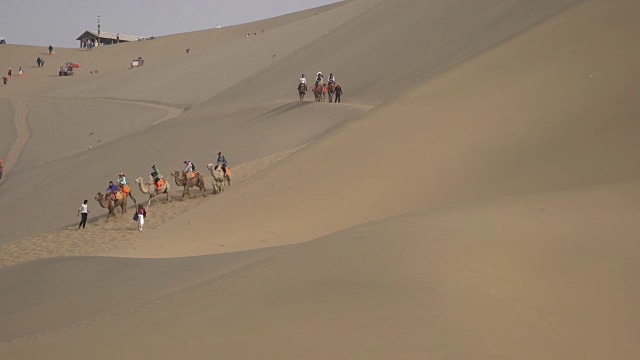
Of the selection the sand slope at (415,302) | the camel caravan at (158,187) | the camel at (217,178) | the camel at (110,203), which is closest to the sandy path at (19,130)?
the camel caravan at (158,187)

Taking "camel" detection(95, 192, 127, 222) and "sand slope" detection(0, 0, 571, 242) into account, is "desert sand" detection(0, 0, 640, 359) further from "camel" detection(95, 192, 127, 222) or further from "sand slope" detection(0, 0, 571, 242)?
"camel" detection(95, 192, 127, 222)

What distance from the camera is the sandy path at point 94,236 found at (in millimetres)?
19812

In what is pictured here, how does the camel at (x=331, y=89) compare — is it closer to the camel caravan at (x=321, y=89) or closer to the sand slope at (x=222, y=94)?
the camel caravan at (x=321, y=89)

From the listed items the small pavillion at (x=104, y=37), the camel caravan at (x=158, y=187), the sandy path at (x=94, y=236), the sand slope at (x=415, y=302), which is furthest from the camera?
the small pavillion at (x=104, y=37)

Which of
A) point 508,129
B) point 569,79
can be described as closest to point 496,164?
point 508,129

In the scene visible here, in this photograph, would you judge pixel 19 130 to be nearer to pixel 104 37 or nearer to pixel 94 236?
pixel 94 236

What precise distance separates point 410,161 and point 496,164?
260 centimetres

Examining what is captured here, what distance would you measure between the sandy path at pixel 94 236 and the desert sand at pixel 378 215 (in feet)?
0.32

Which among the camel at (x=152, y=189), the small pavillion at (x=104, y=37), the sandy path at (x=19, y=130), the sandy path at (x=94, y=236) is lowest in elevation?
the sandy path at (x=94, y=236)

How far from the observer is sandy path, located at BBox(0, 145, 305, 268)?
19.8 metres

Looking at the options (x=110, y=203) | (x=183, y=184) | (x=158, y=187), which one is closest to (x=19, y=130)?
(x=158, y=187)

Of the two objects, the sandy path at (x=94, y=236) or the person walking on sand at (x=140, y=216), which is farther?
the person walking on sand at (x=140, y=216)

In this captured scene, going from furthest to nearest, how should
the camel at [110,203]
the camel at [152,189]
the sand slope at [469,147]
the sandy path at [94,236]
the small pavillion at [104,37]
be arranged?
1. the small pavillion at [104,37]
2. the camel at [152,189]
3. the camel at [110,203]
4. the sandy path at [94,236]
5. the sand slope at [469,147]

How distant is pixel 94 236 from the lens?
829 inches
